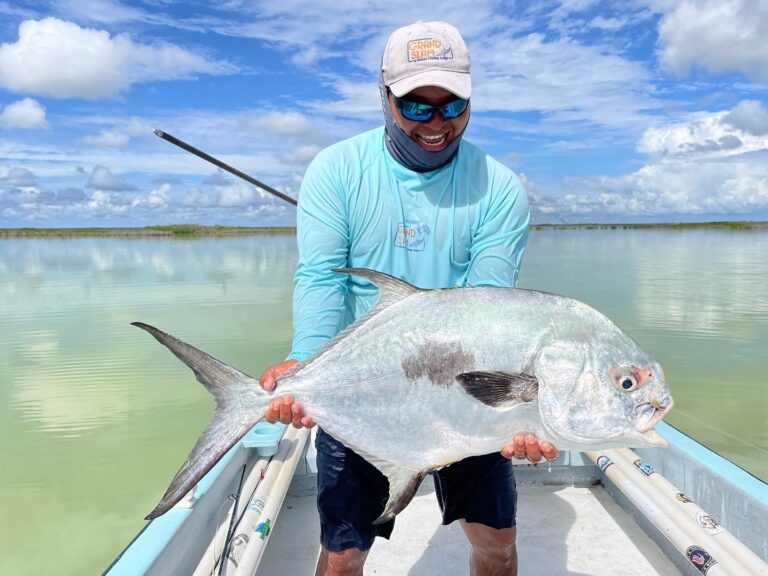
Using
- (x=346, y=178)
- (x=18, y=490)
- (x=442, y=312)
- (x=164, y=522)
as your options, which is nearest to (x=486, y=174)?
(x=346, y=178)

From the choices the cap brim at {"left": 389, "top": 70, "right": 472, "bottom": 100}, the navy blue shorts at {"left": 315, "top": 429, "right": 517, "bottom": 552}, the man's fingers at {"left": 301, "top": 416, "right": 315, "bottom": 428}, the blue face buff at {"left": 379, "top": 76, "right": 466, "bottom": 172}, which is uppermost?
the cap brim at {"left": 389, "top": 70, "right": 472, "bottom": 100}

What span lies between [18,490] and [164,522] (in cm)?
403

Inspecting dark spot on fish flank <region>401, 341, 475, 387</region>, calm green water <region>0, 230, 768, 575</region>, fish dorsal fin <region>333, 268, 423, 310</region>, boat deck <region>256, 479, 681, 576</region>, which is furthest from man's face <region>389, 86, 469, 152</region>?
calm green water <region>0, 230, 768, 575</region>

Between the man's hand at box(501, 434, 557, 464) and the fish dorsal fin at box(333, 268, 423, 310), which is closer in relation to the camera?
the man's hand at box(501, 434, 557, 464)

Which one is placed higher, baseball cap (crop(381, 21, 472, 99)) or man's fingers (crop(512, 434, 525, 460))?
baseball cap (crop(381, 21, 472, 99))

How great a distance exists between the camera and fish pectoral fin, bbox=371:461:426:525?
6.57 feet

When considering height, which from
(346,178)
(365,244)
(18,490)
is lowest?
(18,490)

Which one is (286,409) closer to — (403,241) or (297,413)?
(297,413)

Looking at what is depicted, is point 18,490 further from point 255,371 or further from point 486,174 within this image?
point 486,174

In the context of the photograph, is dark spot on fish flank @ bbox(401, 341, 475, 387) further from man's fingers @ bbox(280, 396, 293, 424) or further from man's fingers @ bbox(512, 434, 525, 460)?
man's fingers @ bbox(280, 396, 293, 424)

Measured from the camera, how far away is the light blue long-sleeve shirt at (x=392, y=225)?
2373mm

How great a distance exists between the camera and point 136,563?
7.41 feet

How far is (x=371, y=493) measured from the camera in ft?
7.82

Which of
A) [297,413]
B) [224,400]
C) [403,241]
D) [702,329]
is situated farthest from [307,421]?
[702,329]
